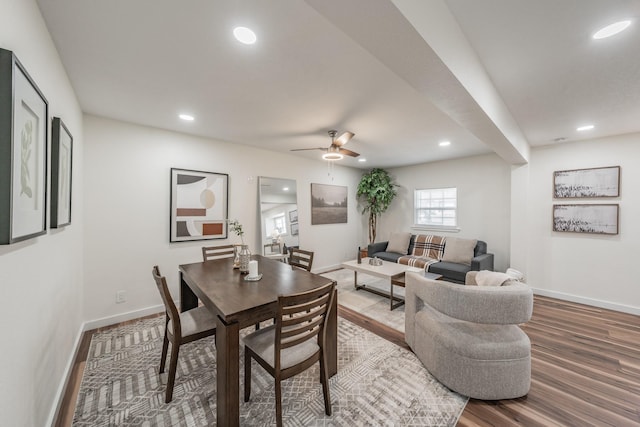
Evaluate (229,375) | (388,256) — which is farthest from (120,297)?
(388,256)

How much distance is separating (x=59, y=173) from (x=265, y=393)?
214cm

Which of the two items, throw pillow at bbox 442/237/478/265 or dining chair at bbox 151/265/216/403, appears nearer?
dining chair at bbox 151/265/216/403

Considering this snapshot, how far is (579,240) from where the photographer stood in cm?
363

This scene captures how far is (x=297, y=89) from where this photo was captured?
7.06ft

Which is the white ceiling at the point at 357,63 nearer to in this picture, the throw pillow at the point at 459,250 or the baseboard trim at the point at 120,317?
the throw pillow at the point at 459,250

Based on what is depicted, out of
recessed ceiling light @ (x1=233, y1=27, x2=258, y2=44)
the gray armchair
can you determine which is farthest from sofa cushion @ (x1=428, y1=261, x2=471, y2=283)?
recessed ceiling light @ (x1=233, y1=27, x2=258, y2=44)

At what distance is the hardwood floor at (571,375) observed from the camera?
166cm

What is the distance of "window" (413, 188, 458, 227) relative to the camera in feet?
16.9

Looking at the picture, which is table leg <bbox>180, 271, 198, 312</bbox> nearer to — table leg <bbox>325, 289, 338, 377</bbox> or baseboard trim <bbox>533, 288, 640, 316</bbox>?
table leg <bbox>325, 289, 338, 377</bbox>

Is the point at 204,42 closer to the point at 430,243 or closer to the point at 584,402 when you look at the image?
the point at 584,402

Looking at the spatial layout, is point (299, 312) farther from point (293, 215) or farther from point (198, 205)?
point (293, 215)

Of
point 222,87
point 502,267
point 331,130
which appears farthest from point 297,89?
point 502,267

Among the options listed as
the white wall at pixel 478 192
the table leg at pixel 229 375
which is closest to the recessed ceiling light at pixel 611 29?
the table leg at pixel 229 375

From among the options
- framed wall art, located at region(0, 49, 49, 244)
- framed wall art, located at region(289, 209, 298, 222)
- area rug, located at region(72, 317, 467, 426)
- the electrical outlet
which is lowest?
area rug, located at region(72, 317, 467, 426)
